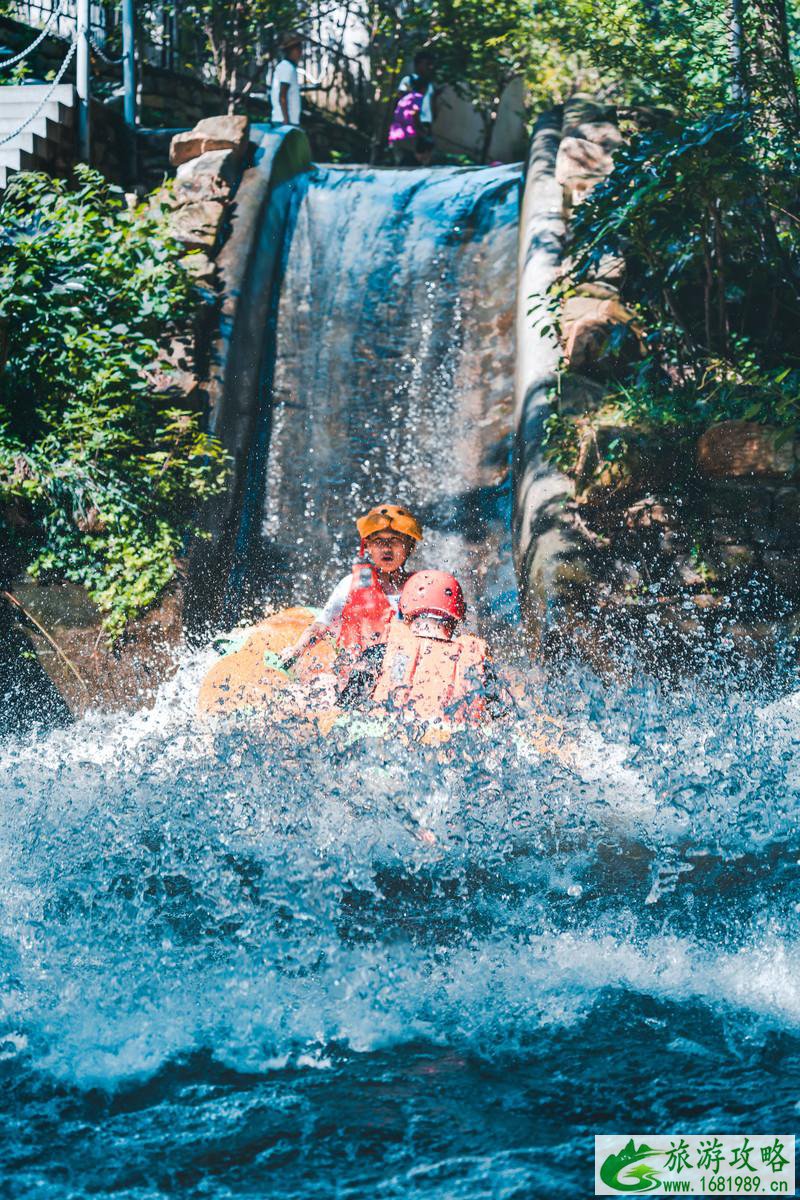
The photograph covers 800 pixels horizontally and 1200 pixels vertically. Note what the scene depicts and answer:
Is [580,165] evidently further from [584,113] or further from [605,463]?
[605,463]

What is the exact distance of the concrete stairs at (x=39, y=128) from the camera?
9.27 m

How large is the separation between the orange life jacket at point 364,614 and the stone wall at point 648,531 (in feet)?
6.02

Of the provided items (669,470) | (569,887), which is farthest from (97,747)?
(669,470)

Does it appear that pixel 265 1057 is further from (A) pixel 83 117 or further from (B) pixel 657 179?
(A) pixel 83 117

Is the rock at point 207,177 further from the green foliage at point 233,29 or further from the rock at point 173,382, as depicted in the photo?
the green foliage at point 233,29

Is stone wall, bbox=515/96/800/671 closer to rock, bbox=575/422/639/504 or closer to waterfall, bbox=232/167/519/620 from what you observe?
rock, bbox=575/422/639/504

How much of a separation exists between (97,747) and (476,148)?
13.3m

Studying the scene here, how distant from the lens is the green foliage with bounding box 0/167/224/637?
7555mm

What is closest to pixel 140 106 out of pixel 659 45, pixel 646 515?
pixel 659 45

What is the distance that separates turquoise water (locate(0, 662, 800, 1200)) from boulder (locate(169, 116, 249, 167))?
6737mm

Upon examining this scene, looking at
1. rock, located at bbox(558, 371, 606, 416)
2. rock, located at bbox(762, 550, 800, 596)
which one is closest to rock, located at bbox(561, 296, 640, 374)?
rock, located at bbox(558, 371, 606, 416)

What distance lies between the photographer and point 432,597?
4617 mm

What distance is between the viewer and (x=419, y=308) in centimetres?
964

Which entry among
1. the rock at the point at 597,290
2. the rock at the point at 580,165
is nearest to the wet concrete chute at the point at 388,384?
the rock at the point at 580,165
